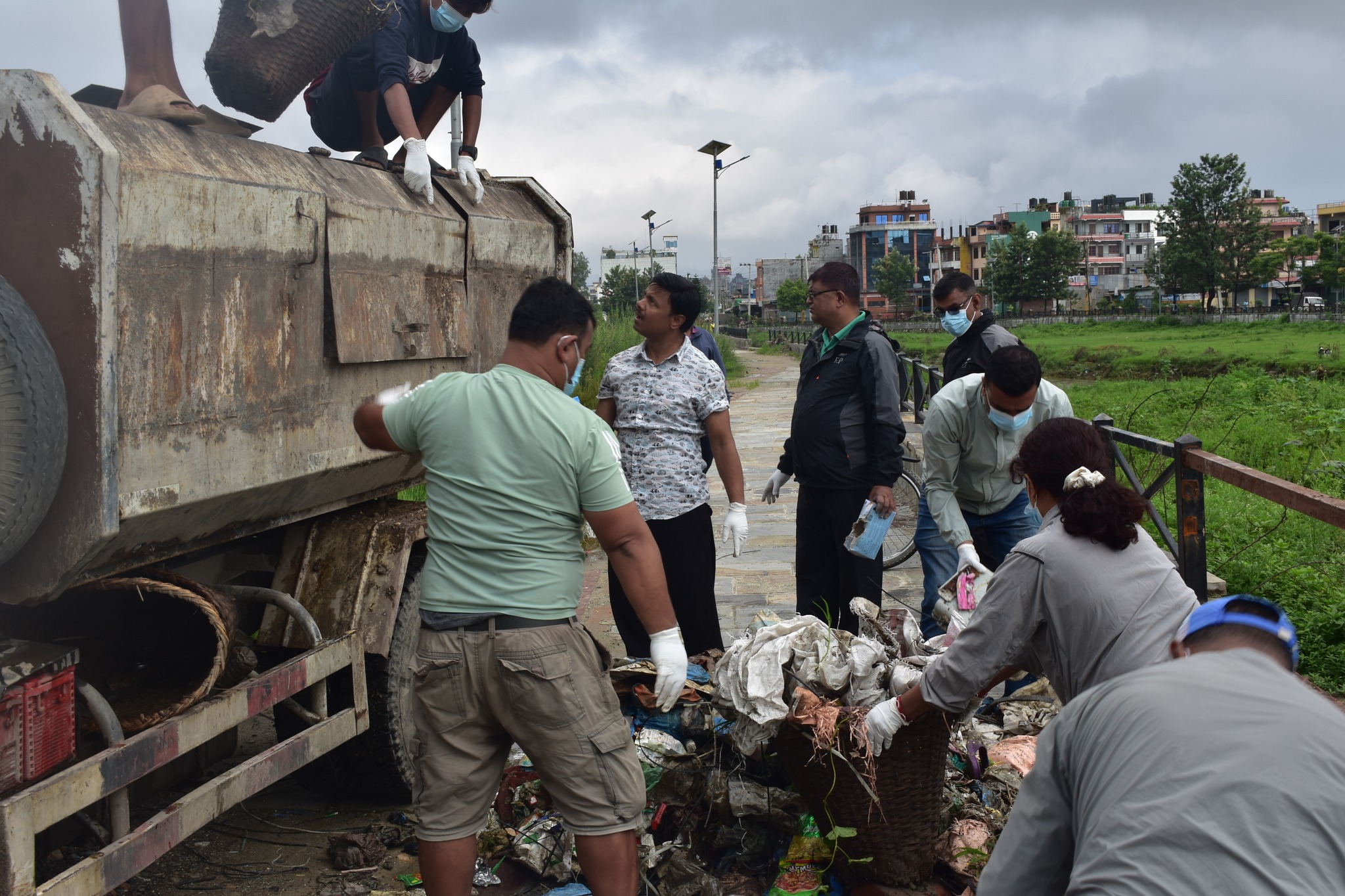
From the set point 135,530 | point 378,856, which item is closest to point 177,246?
point 135,530

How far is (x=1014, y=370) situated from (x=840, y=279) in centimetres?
99

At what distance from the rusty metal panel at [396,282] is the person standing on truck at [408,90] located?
216mm

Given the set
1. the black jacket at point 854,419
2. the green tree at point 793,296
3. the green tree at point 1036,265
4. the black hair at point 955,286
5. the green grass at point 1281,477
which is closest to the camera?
the black jacket at point 854,419

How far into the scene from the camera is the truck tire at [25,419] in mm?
2314

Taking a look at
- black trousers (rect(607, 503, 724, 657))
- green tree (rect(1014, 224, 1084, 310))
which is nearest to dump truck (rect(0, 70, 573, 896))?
black trousers (rect(607, 503, 724, 657))

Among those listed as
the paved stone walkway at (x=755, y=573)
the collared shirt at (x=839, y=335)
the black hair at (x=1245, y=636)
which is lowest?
the paved stone walkway at (x=755, y=573)

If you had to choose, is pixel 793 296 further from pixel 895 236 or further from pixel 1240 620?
pixel 1240 620

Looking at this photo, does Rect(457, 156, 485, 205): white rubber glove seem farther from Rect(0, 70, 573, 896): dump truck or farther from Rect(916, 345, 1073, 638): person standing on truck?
Rect(916, 345, 1073, 638): person standing on truck

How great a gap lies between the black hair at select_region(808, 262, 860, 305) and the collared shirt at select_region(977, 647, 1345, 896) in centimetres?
318

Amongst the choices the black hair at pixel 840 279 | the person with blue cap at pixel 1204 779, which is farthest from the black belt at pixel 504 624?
the black hair at pixel 840 279

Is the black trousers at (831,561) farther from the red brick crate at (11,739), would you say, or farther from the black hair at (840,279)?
the red brick crate at (11,739)

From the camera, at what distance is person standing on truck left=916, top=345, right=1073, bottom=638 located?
416cm

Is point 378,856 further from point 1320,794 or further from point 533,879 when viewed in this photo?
point 1320,794

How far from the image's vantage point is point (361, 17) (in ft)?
12.6
